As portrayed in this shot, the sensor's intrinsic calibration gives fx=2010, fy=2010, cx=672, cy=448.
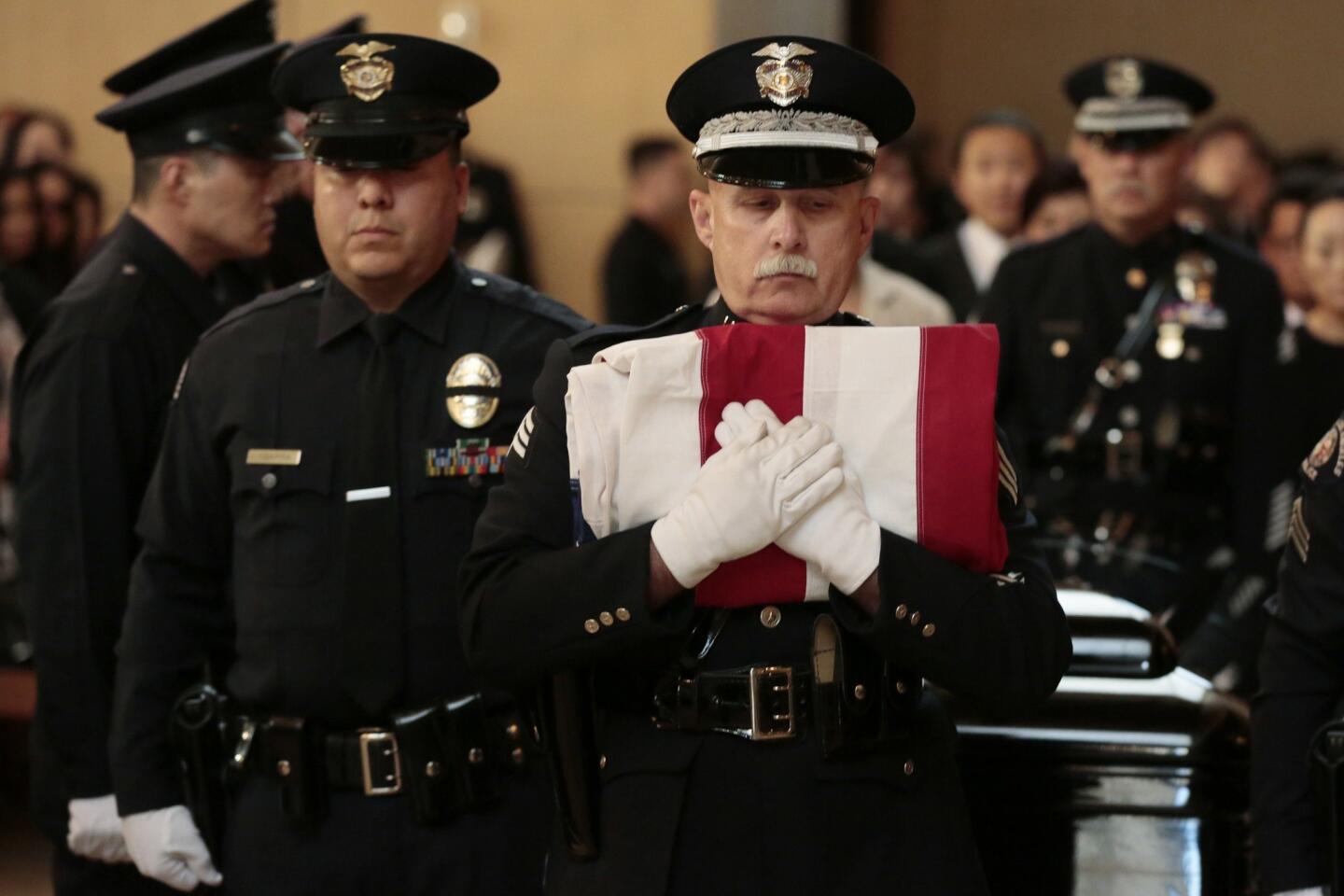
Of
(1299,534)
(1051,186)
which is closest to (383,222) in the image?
(1299,534)

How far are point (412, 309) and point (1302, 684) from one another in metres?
1.40

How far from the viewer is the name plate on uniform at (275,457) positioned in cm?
300

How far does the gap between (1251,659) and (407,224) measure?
7.76ft

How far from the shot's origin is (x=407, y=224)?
9.91 ft

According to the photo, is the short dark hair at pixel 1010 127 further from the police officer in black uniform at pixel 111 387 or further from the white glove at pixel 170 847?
the white glove at pixel 170 847

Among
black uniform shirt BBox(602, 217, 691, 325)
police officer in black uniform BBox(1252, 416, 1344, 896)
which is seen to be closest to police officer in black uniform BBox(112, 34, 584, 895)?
police officer in black uniform BBox(1252, 416, 1344, 896)

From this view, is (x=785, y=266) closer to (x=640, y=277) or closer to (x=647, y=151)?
(x=640, y=277)

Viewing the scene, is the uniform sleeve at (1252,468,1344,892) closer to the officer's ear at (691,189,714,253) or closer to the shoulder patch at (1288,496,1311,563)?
the shoulder patch at (1288,496,1311,563)

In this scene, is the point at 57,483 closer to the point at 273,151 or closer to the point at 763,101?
the point at 273,151

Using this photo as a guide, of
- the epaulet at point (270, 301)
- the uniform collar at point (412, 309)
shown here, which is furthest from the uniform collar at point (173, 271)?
the uniform collar at point (412, 309)

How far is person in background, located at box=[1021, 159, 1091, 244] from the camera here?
6461 millimetres

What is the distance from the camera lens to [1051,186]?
6.64 m

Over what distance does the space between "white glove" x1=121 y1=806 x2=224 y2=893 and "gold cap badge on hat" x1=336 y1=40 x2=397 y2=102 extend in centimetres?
113

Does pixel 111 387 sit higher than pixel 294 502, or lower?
higher
